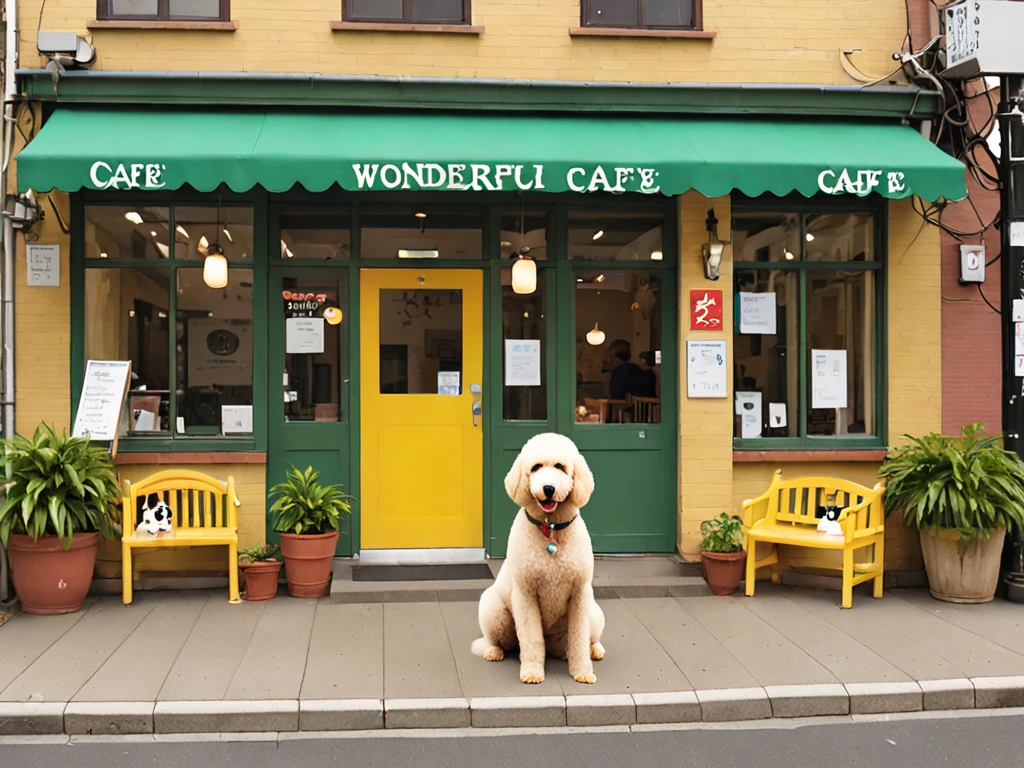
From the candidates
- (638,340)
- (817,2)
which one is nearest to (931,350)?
(638,340)

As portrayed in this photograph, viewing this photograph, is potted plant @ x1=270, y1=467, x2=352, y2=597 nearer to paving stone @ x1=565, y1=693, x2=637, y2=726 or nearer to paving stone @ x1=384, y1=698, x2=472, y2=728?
paving stone @ x1=384, y1=698, x2=472, y2=728

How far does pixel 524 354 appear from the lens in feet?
24.2

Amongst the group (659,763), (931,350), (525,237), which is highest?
(525,237)

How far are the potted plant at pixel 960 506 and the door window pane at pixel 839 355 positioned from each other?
70cm

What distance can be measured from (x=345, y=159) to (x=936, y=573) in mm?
5427

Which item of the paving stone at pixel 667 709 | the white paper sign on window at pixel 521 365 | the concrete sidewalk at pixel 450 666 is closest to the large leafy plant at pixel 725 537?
the concrete sidewalk at pixel 450 666

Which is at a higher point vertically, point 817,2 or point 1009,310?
point 817,2

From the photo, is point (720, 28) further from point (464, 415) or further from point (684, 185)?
point (464, 415)

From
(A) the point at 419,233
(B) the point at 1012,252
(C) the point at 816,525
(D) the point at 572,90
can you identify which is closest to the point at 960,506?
(C) the point at 816,525

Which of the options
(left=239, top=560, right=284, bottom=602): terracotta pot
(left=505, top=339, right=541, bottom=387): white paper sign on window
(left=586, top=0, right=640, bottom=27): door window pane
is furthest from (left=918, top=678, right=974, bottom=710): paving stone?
(left=586, top=0, right=640, bottom=27): door window pane

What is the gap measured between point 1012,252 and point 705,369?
8.19ft

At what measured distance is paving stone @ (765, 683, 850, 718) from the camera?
4.75 metres

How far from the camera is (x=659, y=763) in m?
4.16

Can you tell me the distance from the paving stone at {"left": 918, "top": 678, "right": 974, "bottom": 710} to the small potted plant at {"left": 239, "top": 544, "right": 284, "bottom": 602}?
448cm
